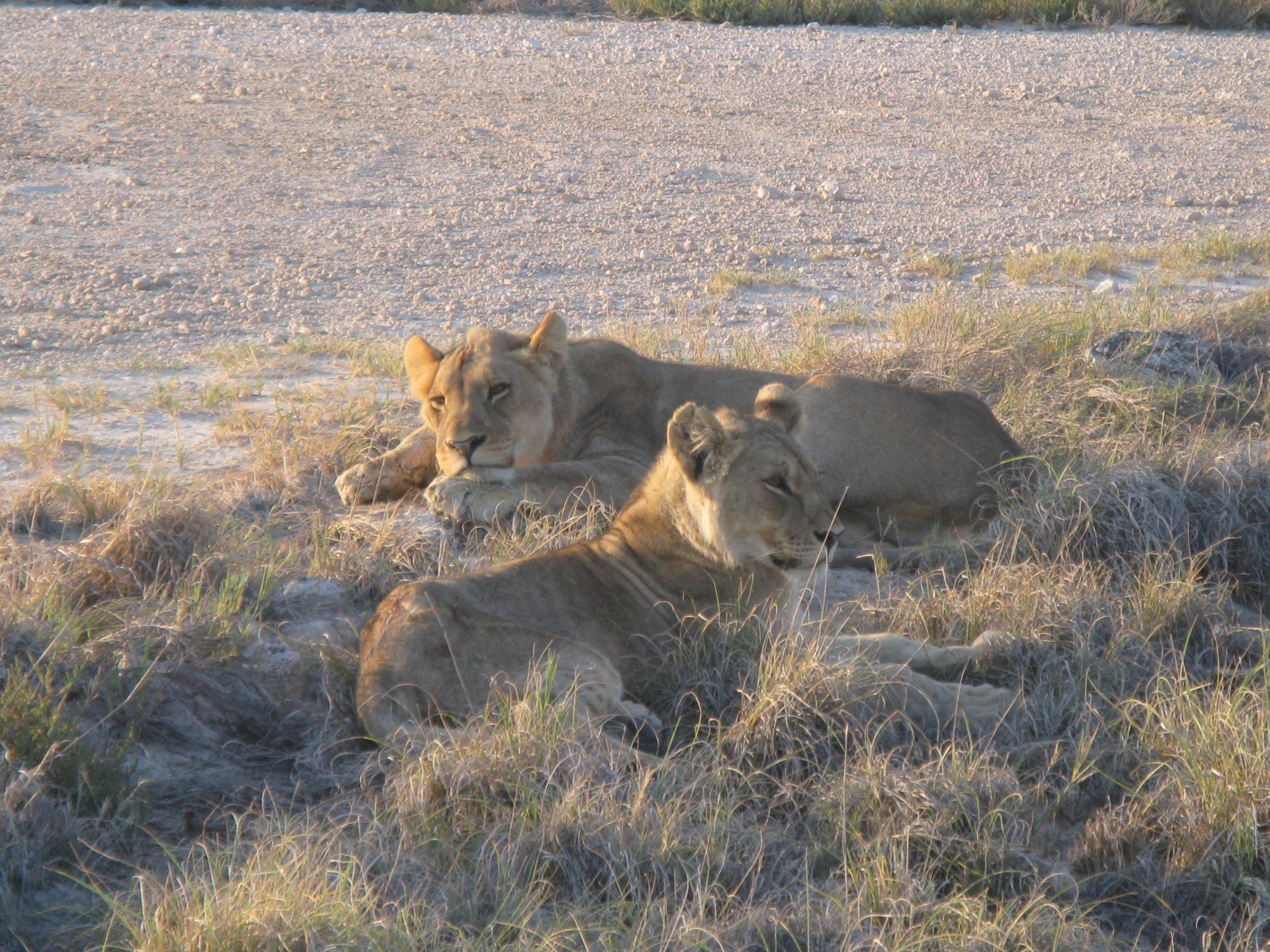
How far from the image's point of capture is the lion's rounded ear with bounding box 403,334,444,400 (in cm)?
558

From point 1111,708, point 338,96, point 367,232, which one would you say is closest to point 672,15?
point 338,96

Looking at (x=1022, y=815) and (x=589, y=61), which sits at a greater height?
(x=589, y=61)

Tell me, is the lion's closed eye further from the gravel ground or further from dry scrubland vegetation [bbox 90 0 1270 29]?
dry scrubland vegetation [bbox 90 0 1270 29]

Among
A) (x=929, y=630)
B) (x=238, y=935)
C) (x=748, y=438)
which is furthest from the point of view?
(x=929, y=630)

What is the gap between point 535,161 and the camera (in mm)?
11109

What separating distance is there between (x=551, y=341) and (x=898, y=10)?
13.2 metres

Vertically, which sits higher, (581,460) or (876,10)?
(876,10)

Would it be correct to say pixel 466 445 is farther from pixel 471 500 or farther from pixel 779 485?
pixel 779 485

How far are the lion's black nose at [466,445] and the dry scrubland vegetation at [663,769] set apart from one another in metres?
0.37

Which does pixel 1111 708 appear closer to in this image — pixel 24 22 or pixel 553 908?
pixel 553 908

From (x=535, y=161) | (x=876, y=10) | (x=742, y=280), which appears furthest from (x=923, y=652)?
(x=876, y=10)

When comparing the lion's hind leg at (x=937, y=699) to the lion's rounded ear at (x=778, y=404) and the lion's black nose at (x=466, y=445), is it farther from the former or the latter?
the lion's black nose at (x=466, y=445)

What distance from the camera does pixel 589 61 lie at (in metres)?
14.5

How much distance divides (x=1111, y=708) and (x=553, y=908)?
2.15 meters
